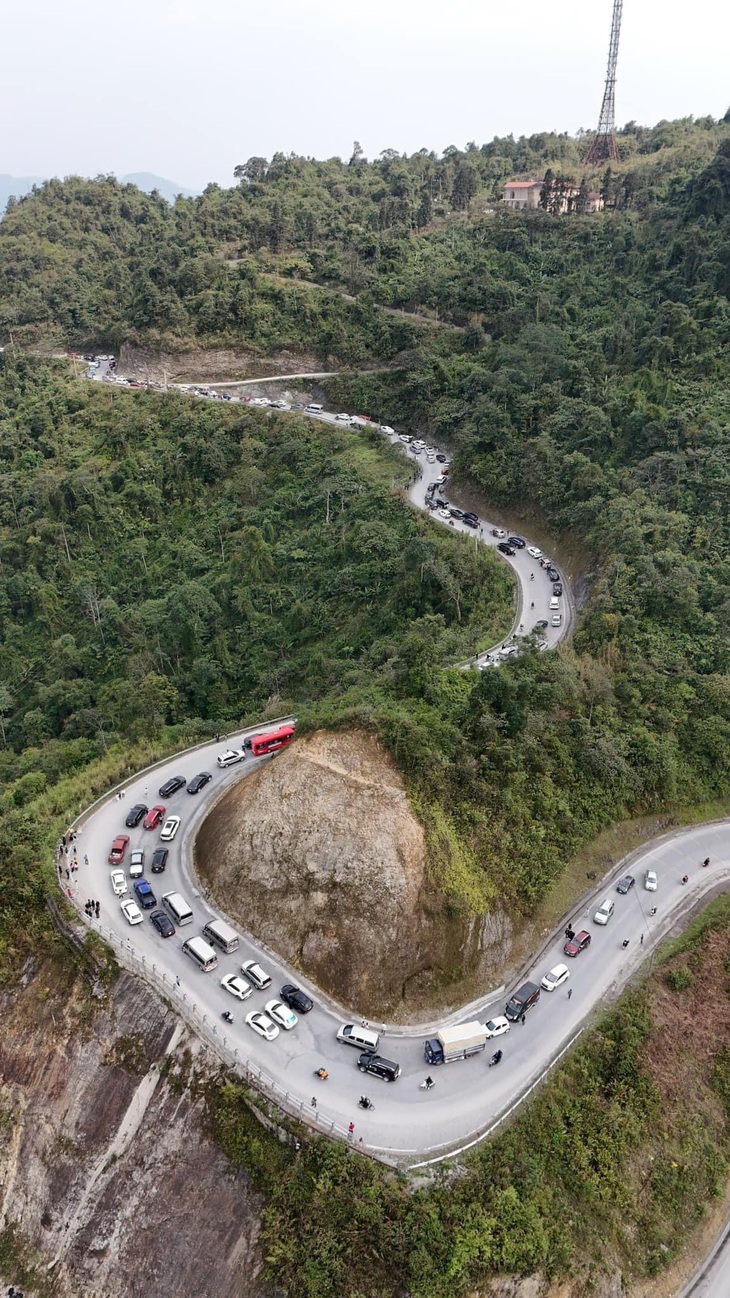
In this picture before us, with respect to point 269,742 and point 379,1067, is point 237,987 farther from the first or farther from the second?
point 269,742

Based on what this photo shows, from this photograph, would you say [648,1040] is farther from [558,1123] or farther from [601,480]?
[601,480]

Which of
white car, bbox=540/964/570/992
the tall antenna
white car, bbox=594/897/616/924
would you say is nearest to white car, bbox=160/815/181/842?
white car, bbox=540/964/570/992

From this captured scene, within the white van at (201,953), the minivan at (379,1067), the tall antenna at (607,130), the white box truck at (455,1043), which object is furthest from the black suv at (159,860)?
the tall antenna at (607,130)

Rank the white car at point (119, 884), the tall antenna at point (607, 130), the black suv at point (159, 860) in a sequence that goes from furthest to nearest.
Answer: the tall antenna at point (607, 130) < the black suv at point (159, 860) < the white car at point (119, 884)

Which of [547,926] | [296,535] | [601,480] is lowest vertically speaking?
[547,926]

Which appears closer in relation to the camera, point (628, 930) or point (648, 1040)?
point (648, 1040)

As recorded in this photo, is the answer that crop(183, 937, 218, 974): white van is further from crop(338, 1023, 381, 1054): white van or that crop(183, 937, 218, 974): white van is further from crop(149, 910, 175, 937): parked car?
crop(338, 1023, 381, 1054): white van

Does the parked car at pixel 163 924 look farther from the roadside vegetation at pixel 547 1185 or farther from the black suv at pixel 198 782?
the black suv at pixel 198 782

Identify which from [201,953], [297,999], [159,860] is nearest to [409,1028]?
[297,999]

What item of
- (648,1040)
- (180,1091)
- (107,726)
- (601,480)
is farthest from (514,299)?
(180,1091)
